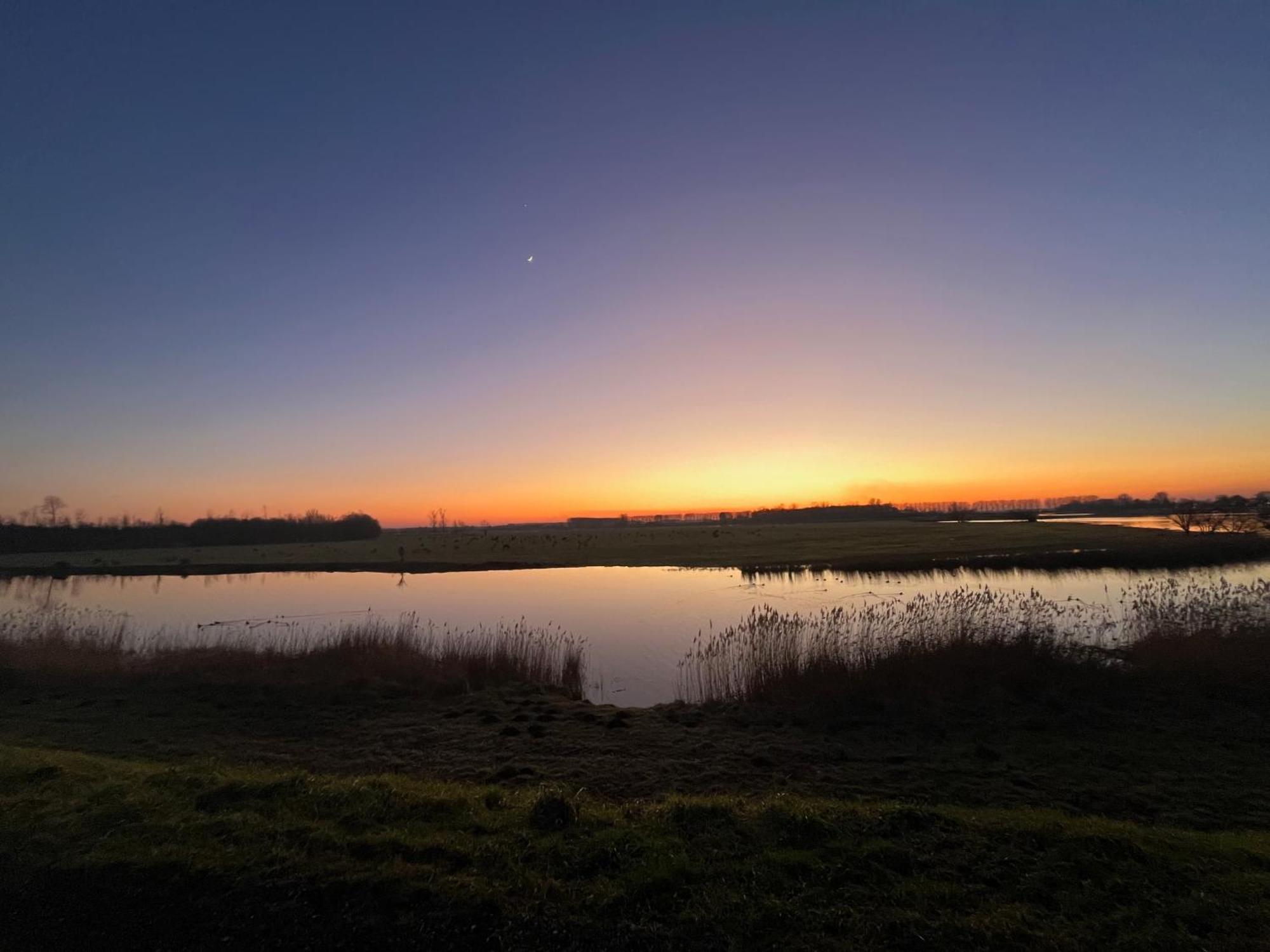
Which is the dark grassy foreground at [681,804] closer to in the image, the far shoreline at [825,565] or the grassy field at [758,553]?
the far shoreline at [825,565]

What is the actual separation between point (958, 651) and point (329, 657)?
15.2 m

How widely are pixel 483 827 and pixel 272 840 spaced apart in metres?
1.80

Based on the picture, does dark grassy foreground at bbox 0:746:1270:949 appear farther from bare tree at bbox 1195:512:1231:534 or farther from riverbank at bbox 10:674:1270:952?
bare tree at bbox 1195:512:1231:534

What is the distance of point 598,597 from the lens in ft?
117

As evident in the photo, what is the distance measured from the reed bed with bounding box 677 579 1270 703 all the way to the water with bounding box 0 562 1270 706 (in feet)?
6.38

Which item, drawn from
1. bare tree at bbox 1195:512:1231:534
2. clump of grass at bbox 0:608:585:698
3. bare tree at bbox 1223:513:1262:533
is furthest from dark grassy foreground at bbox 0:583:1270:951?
bare tree at bbox 1195:512:1231:534

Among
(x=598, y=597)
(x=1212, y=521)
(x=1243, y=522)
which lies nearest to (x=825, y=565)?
(x=598, y=597)

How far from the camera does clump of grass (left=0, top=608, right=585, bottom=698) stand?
15562 millimetres

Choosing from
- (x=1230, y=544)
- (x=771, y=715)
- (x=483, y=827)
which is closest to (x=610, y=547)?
(x=1230, y=544)

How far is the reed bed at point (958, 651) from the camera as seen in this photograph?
1277 centimetres

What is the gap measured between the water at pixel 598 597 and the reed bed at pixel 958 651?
1.95 m

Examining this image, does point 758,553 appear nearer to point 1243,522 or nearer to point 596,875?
point 1243,522

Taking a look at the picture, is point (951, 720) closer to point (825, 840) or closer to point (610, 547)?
point (825, 840)

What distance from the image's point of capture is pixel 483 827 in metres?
6.11
